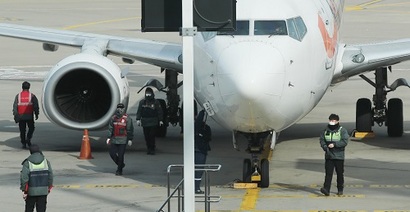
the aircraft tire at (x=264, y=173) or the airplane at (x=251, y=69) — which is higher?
the airplane at (x=251, y=69)

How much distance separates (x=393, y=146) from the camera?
28.0 metres

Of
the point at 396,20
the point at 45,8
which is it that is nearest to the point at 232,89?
the point at 396,20

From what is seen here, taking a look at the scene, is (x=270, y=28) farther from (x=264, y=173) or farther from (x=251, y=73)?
(x=264, y=173)

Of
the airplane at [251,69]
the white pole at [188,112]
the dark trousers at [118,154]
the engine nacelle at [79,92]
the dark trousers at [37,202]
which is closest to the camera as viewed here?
the white pole at [188,112]

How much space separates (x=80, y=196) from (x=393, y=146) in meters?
8.74

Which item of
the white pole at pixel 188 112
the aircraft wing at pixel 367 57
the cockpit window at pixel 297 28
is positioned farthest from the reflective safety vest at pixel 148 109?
the white pole at pixel 188 112

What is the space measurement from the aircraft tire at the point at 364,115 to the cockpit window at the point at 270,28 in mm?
7958

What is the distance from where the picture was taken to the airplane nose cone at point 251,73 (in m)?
20.5

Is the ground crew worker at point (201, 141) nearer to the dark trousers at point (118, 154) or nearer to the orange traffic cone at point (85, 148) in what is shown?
the dark trousers at point (118, 154)

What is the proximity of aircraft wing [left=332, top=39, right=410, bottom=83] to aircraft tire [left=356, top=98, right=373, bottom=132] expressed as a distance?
232 centimetres

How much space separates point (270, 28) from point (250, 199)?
10.2 ft

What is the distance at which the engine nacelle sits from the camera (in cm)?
2664

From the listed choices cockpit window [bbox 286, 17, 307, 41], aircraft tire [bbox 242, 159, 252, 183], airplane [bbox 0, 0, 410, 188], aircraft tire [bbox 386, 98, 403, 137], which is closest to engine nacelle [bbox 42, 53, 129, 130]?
airplane [bbox 0, 0, 410, 188]

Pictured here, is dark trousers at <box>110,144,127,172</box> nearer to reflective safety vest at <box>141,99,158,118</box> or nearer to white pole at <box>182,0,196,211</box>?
reflective safety vest at <box>141,99,158,118</box>
